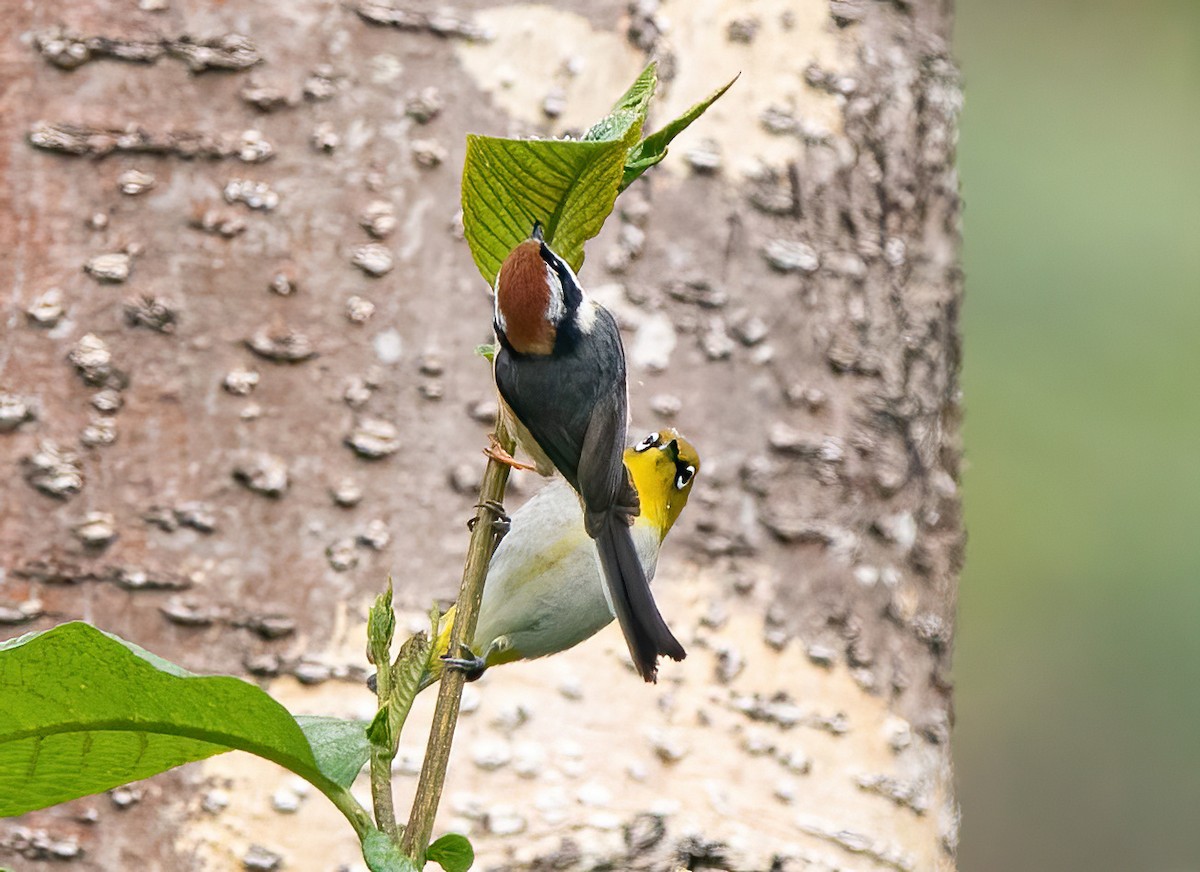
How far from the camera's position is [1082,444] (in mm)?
5285

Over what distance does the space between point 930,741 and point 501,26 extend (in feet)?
3.65

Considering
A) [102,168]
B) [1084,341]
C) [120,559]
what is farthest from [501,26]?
[1084,341]

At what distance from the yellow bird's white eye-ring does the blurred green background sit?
13.1 ft

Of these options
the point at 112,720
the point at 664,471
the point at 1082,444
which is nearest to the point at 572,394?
the point at 664,471

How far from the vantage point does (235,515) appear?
59.7 inches

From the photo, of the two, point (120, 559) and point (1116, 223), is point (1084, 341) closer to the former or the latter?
point (1116, 223)

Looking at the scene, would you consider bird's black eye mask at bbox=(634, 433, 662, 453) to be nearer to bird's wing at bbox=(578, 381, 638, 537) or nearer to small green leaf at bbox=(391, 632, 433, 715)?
bird's wing at bbox=(578, 381, 638, 537)

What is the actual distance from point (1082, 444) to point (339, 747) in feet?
16.8

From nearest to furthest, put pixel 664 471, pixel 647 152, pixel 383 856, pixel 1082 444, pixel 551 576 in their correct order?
1. pixel 383 856
2. pixel 647 152
3. pixel 551 576
4. pixel 664 471
5. pixel 1082 444

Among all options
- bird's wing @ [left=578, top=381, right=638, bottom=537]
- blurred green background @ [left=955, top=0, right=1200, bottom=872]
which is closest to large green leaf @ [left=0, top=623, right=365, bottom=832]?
bird's wing @ [left=578, top=381, right=638, bottom=537]

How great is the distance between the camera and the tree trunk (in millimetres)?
1486

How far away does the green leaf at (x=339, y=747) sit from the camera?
63 centimetres

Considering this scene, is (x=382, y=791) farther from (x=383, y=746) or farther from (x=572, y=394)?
(x=572, y=394)

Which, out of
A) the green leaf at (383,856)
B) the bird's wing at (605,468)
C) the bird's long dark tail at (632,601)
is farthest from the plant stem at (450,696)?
the bird's wing at (605,468)
